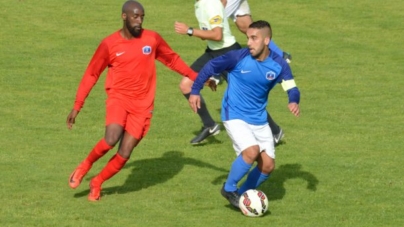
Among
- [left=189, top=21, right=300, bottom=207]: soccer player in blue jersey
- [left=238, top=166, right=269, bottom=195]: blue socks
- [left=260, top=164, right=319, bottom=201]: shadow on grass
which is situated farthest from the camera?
[left=260, top=164, right=319, bottom=201]: shadow on grass

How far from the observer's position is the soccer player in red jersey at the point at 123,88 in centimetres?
1275

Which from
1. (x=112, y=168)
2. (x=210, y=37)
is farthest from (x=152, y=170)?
(x=210, y=37)

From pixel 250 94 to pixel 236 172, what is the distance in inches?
39.1

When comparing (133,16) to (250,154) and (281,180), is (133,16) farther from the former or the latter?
(281,180)

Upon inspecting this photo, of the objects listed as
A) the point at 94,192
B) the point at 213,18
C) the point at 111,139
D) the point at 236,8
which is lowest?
the point at 236,8

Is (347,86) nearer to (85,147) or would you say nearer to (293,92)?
(85,147)

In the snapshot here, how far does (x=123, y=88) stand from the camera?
12930mm

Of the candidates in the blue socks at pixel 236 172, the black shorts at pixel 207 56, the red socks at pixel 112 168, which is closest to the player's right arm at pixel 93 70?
the red socks at pixel 112 168

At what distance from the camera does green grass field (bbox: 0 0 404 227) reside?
12570 mm

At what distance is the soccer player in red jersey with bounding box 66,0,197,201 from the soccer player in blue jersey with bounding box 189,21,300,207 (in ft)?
3.19

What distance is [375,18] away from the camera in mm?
25672

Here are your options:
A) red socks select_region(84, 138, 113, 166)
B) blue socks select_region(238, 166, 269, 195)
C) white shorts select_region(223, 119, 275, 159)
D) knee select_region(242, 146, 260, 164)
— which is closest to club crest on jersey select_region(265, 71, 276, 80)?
white shorts select_region(223, 119, 275, 159)

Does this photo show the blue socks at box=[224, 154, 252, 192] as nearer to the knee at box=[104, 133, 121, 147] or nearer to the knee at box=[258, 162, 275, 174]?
the knee at box=[258, 162, 275, 174]

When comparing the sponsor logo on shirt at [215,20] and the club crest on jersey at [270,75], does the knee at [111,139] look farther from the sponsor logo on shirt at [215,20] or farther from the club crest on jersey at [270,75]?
the sponsor logo on shirt at [215,20]
